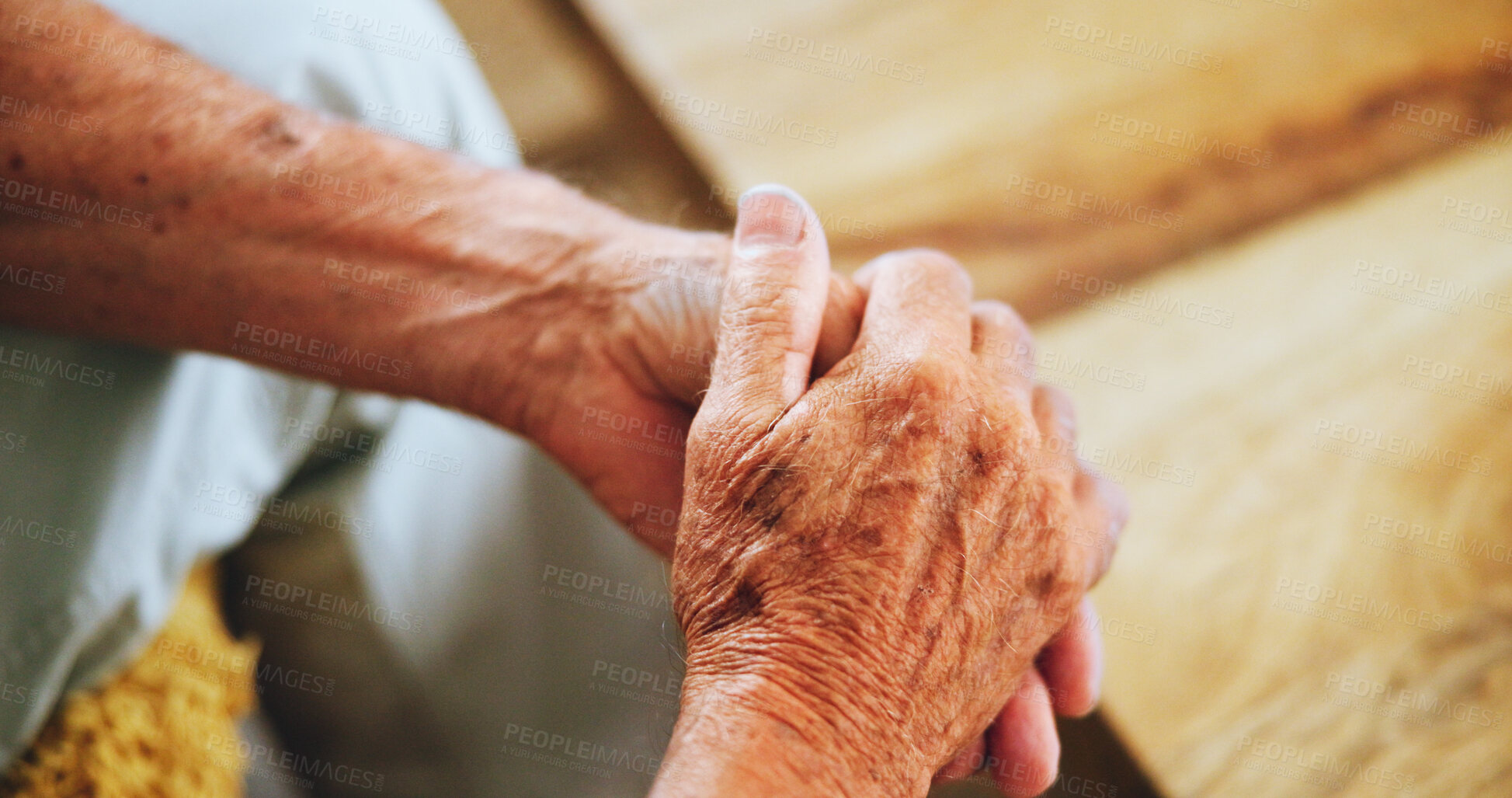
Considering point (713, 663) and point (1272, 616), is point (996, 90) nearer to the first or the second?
point (1272, 616)

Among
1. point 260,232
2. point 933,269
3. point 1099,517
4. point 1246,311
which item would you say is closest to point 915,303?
point 933,269

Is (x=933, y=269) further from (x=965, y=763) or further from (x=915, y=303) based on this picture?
(x=965, y=763)

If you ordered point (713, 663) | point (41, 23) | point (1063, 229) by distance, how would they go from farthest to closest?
point (1063, 229)
point (41, 23)
point (713, 663)

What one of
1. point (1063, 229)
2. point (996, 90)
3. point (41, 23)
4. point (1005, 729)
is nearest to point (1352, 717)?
point (1005, 729)

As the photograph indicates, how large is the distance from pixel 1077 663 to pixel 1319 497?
0.23 metres

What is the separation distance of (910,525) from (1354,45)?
2.47 feet

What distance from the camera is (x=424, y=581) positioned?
0.91 m

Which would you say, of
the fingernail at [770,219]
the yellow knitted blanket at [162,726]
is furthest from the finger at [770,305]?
the yellow knitted blanket at [162,726]

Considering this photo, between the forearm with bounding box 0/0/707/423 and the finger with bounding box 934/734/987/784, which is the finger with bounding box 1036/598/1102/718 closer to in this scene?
the finger with bounding box 934/734/987/784

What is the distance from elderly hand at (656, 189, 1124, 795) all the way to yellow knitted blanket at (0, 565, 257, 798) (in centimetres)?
53

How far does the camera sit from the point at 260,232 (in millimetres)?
678

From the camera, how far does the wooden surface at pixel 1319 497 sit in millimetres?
611

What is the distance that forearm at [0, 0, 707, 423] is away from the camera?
0.64 metres

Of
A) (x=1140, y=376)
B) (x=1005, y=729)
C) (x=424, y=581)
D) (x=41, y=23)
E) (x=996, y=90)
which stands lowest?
(x=424, y=581)
